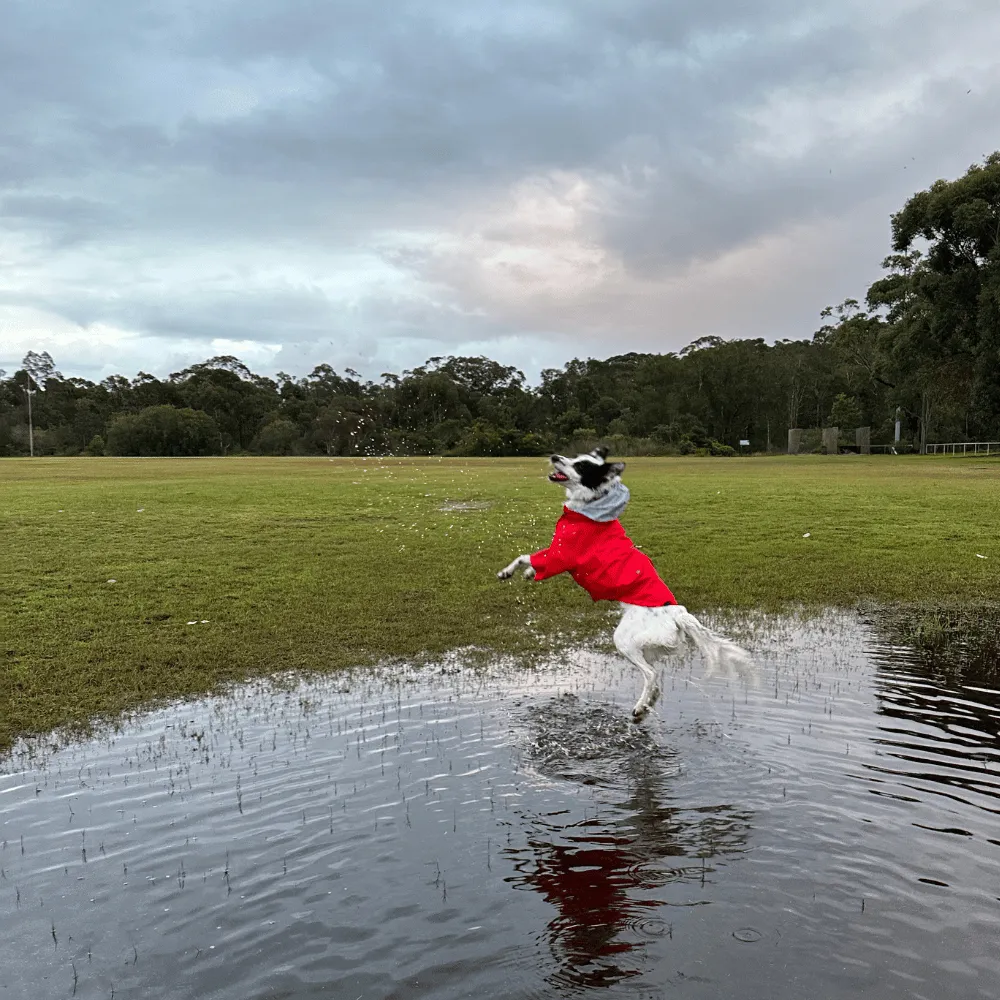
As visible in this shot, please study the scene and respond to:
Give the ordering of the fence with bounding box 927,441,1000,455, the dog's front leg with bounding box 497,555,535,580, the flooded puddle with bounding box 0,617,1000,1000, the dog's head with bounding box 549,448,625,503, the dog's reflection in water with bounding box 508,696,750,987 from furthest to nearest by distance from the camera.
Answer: the fence with bounding box 927,441,1000,455 < the dog's front leg with bounding box 497,555,535,580 < the dog's head with bounding box 549,448,625,503 < the dog's reflection in water with bounding box 508,696,750,987 < the flooded puddle with bounding box 0,617,1000,1000

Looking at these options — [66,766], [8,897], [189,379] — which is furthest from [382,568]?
[189,379]

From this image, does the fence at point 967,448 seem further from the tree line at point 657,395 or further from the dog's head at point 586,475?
the dog's head at point 586,475

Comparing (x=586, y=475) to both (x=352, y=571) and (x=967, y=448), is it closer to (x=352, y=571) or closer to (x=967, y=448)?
(x=352, y=571)

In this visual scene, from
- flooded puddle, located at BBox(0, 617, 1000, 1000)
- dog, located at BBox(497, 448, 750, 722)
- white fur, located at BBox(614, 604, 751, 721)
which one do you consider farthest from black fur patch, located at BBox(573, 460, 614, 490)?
flooded puddle, located at BBox(0, 617, 1000, 1000)

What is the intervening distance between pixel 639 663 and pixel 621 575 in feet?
2.76

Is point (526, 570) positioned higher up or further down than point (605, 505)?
further down

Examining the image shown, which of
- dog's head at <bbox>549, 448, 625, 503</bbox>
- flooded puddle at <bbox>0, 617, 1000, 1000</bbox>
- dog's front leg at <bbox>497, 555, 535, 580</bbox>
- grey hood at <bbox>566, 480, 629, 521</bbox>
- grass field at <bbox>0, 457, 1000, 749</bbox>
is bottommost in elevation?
flooded puddle at <bbox>0, 617, 1000, 1000</bbox>

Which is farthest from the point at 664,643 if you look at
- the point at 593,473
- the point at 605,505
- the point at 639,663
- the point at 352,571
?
the point at 352,571

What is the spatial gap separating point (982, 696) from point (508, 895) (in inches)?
258

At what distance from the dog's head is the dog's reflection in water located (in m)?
2.35

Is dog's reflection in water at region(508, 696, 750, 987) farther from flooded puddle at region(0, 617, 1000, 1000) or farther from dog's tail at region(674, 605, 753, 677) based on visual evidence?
dog's tail at region(674, 605, 753, 677)

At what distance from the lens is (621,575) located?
28.0ft

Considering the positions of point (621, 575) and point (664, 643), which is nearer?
point (664, 643)

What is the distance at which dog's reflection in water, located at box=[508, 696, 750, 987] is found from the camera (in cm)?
500
